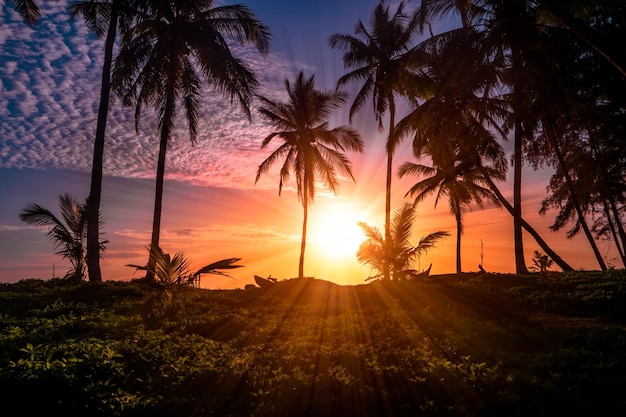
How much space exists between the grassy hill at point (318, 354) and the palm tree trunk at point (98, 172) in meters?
1.43

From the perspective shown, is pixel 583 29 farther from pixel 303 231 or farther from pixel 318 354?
pixel 303 231

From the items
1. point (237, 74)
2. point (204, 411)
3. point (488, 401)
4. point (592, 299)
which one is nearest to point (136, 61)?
point (237, 74)

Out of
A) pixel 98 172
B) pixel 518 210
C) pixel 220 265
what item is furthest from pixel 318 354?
pixel 518 210

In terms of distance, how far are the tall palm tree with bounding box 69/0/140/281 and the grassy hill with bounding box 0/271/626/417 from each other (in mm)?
1635

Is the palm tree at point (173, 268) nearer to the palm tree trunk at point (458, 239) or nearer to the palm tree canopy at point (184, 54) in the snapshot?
the palm tree canopy at point (184, 54)

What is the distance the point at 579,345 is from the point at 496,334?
1.37m

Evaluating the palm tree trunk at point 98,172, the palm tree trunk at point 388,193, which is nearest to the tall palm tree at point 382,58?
the palm tree trunk at point 388,193

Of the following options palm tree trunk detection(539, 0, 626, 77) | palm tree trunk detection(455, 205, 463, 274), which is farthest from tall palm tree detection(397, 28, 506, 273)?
palm tree trunk detection(539, 0, 626, 77)

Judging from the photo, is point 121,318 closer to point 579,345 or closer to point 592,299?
point 579,345

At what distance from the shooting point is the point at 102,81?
14961 millimetres

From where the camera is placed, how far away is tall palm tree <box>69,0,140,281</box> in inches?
554

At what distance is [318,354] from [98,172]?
11867 millimetres

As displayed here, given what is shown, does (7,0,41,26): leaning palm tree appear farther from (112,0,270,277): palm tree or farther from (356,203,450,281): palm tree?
(356,203,450,281): palm tree

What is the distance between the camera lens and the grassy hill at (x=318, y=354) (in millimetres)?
4332
